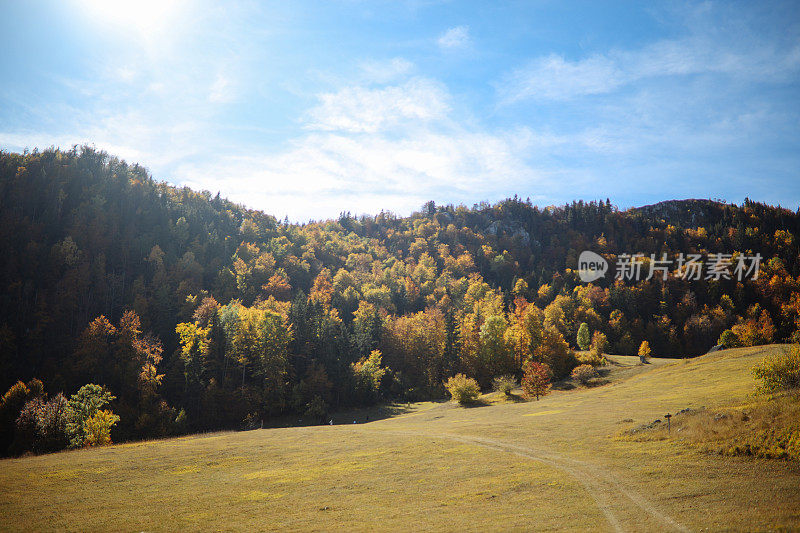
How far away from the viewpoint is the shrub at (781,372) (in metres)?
37.5

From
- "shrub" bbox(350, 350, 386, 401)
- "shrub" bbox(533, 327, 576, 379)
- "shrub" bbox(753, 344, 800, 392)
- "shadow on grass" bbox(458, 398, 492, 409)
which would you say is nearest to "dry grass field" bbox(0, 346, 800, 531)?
"shrub" bbox(753, 344, 800, 392)

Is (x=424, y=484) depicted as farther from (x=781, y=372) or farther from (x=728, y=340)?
(x=728, y=340)

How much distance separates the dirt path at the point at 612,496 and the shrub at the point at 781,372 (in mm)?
24285

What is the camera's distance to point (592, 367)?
286ft

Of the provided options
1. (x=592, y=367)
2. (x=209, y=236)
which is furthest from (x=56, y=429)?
(x=209, y=236)

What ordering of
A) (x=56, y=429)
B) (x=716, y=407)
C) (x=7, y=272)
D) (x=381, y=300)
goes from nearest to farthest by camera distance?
(x=716, y=407), (x=56, y=429), (x=7, y=272), (x=381, y=300)

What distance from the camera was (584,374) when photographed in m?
82.1

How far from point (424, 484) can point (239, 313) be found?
3300 inches

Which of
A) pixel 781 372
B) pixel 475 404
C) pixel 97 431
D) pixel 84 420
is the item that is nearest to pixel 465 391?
pixel 475 404

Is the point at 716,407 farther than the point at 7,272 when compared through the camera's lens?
No

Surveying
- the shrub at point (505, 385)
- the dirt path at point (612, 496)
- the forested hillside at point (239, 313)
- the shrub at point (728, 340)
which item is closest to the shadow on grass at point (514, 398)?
the shrub at point (505, 385)

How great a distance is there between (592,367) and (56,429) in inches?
3721

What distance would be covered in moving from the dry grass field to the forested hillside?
1923 inches

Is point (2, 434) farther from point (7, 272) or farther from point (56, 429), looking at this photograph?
point (7, 272)
